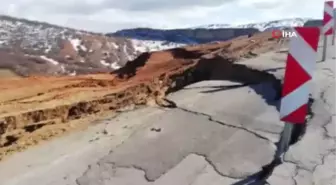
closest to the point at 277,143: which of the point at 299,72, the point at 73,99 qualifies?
the point at 299,72

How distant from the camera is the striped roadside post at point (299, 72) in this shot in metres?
5.07

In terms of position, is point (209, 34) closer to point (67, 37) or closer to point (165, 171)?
point (67, 37)

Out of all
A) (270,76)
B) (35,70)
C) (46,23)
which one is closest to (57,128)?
(270,76)

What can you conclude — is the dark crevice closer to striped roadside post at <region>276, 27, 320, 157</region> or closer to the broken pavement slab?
the broken pavement slab

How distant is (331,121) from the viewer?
691 centimetres

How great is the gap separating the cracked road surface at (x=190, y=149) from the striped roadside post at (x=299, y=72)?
72 cm

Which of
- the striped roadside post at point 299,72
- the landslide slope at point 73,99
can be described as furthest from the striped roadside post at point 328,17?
the striped roadside post at point 299,72

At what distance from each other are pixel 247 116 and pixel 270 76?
7.96 feet

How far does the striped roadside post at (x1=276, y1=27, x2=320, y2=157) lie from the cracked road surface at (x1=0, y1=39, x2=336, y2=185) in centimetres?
72

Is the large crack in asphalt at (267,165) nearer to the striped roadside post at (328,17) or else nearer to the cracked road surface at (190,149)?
the cracked road surface at (190,149)

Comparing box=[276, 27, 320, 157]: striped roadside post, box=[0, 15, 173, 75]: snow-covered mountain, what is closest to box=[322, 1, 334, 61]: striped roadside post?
box=[276, 27, 320, 157]: striped roadside post

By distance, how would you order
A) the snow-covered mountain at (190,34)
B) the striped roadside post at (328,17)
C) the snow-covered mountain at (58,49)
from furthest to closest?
the snow-covered mountain at (190,34)
the snow-covered mountain at (58,49)
the striped roadside post at (328,17)

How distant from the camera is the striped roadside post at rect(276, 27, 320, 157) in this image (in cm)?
507

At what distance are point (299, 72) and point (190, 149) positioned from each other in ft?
6.26
